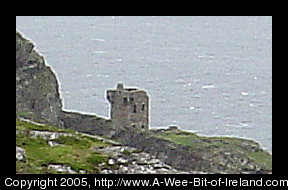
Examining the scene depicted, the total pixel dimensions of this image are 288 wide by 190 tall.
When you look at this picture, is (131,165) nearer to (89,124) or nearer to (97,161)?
(97,161)

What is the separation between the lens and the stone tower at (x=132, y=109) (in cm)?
5125

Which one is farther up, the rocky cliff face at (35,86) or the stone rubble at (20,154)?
the rocky cliff face at (35,86)

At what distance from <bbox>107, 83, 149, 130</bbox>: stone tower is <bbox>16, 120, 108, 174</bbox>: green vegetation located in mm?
29195

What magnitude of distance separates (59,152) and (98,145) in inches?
56.4

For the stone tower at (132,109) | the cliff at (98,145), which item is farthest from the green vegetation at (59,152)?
the stone tower at (132,109)

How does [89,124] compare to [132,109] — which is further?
[132,109]

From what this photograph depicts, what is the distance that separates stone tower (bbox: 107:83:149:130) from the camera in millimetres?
51250

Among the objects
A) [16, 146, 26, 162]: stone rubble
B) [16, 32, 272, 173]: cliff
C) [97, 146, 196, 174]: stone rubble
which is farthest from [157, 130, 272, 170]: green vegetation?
[16, 146, 26, 162]: stone rubble

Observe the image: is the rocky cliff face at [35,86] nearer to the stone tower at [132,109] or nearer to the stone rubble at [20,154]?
the stone tower at [132,109]

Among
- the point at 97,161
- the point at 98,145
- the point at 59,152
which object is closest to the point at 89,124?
the point at 98,145

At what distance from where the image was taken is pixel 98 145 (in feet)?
68.5

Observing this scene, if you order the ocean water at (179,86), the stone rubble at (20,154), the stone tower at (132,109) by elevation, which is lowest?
the stone rubble at (20,154)
